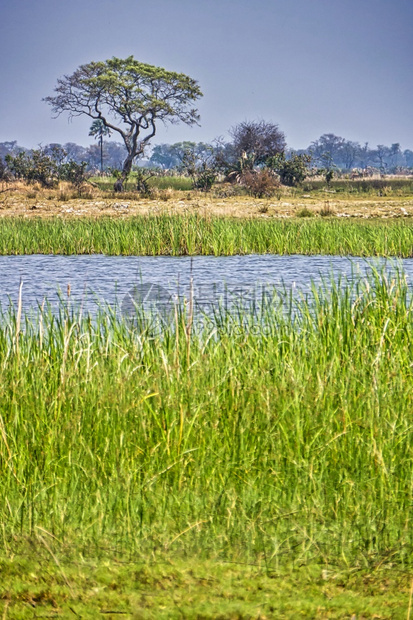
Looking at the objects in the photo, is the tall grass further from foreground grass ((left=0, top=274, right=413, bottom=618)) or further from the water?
the water

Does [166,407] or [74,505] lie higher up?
[166,407]

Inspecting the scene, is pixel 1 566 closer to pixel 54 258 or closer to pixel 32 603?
pixel 32 603

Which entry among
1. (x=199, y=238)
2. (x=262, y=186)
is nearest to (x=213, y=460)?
(x=199, y=238)

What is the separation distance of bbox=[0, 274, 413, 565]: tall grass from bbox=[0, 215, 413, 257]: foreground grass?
14.3 meters

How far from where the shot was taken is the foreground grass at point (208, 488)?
3.56m

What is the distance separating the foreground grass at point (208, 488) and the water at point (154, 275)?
7.67m

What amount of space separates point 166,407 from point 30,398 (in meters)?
0.91

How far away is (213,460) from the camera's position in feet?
14.9

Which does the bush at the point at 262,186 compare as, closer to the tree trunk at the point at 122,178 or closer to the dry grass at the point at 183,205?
the dry grass at the point at 183,205

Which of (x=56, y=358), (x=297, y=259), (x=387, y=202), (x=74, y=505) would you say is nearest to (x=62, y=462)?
(x=74, y=505)

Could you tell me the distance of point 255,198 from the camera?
40.9 m

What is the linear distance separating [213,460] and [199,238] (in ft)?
53.0

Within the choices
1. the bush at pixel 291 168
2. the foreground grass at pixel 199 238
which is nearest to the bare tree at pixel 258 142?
the bush at pixel 291 168

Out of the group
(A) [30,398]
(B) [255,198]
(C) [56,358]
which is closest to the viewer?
(A) [30,398]
